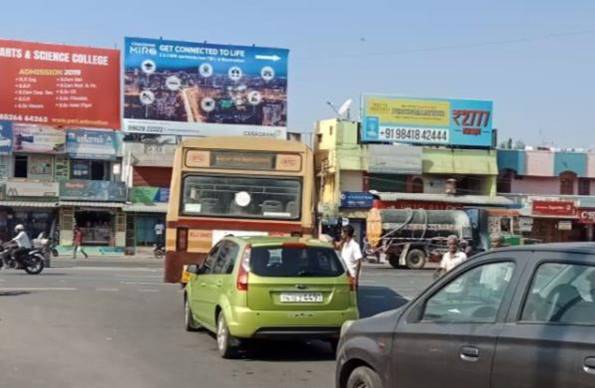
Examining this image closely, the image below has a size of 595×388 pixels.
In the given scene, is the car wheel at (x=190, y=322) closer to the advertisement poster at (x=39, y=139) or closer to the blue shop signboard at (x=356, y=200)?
the advertisement poster at (x=39, y=139)

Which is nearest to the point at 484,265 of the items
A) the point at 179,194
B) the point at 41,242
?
the point at 179,194

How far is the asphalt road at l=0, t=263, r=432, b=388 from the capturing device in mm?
8961

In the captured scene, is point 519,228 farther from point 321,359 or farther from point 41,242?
point 321,359

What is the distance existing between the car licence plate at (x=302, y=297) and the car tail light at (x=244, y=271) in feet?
1.60

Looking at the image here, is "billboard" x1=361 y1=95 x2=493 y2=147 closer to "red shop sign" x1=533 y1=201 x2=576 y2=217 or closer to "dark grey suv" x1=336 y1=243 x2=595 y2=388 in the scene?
"red shop sign" x1=533 y1=201 x2=576 y2=217

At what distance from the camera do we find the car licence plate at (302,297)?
1021 cm

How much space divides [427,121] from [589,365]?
4956 centimetres

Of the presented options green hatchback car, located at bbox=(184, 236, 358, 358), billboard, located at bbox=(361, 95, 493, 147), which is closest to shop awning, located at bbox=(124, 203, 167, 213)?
billboard, located at bbox=(361, 95, 493, 147)

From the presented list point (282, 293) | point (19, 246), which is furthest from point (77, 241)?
point (282, 293)

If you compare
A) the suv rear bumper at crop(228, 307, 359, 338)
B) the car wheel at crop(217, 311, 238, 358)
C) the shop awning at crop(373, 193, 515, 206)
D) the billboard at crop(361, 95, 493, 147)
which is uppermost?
the billboard at crop(361, 95, 493, 147)

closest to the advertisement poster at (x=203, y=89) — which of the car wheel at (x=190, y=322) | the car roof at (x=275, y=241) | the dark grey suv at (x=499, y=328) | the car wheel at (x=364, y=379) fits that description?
the car wheel at (x=190, y=322)

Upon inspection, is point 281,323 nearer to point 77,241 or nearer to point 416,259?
point 416,259

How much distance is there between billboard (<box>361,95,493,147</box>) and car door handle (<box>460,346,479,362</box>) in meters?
47.3

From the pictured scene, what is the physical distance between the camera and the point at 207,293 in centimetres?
1145
